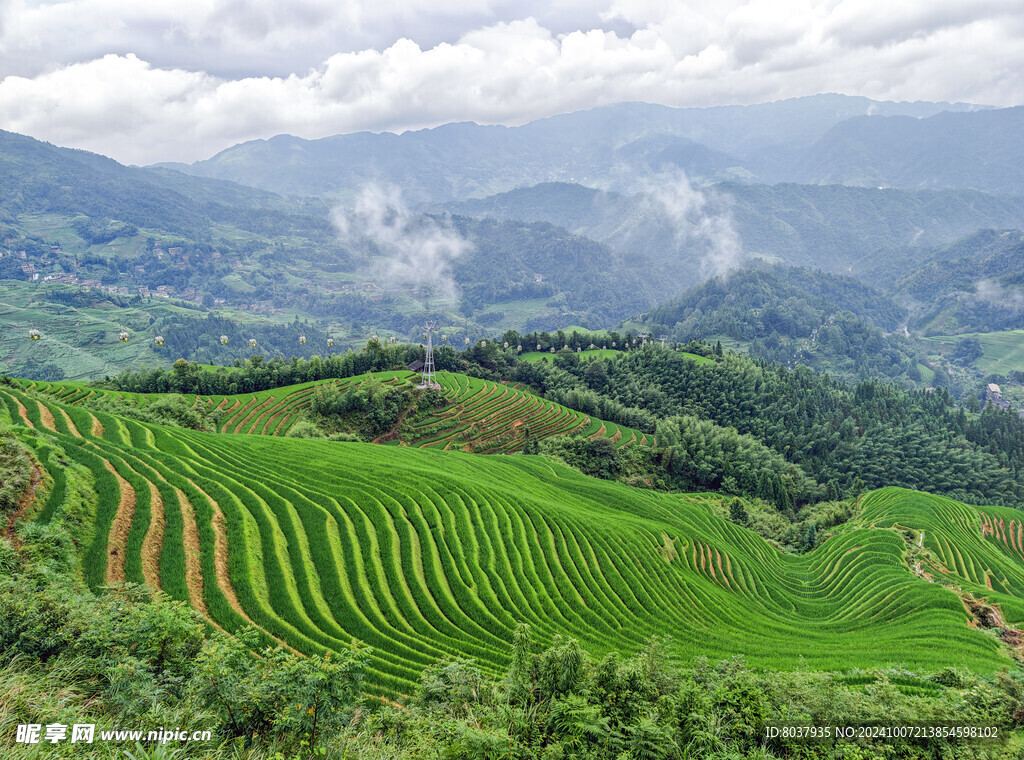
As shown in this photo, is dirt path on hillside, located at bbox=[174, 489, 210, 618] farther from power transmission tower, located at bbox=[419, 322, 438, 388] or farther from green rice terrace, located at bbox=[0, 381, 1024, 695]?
power transmission tower, located at bbox=[419, 322, 438, 388]

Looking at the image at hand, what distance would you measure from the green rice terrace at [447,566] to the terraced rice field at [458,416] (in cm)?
2898

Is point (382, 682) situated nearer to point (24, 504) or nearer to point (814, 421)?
point (24, 504)

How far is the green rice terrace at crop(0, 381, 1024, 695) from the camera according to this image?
19750 millimetres

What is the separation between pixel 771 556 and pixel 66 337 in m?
235

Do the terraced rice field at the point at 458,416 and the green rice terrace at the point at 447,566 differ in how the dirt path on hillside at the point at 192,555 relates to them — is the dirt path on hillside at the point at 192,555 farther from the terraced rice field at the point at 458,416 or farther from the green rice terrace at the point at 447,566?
the terraced rice field at the point at 458,416

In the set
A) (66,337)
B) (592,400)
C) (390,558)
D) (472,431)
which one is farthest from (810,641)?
(66,337)

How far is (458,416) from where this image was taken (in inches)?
3182

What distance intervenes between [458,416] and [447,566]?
5597 centimetres

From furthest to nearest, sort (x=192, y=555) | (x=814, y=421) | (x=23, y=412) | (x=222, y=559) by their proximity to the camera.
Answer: (x=814, y=421) → (x=23, y=412) → (x=222, y=559) → (x=192, y=555)

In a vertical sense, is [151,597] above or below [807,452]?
above

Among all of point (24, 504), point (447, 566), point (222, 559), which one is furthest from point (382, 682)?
point (24, 504)

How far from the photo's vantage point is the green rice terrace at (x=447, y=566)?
1975 centimetres

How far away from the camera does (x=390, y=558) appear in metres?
24.3

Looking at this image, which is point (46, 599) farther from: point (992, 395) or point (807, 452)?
point (992, 395)
